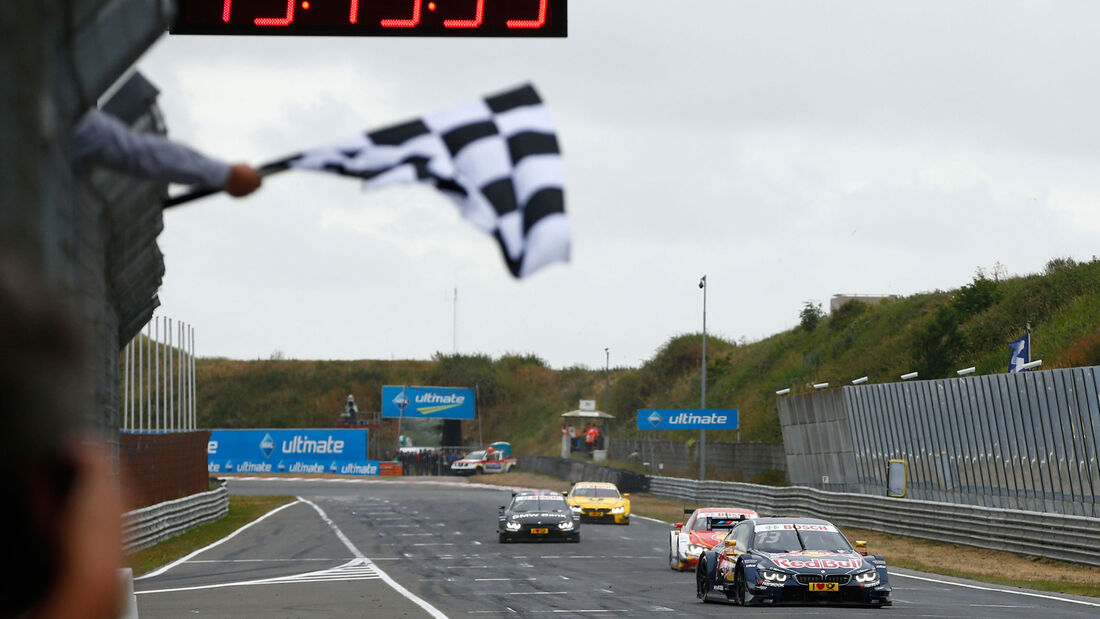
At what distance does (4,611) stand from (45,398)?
321mm

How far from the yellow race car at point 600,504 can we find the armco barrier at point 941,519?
5754 mm

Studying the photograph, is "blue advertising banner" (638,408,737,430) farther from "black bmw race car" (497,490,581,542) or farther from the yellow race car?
"black bmw race car" (497,490,581,542)

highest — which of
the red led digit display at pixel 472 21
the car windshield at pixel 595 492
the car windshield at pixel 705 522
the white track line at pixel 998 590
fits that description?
the red led digit display at pixel 472 21

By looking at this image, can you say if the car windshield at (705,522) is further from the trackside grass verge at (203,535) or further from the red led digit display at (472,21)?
the red led digit display at (472,21)

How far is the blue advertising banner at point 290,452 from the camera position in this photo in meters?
93.1

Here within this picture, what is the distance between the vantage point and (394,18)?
8312 millimetres

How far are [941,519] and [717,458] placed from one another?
30.7m

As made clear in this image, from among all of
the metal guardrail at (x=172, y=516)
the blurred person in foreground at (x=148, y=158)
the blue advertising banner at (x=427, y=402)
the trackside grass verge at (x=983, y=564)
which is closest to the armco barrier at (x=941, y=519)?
the trackside grass verge at (x=983, y=564)

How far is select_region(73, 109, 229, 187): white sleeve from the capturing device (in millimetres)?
2969

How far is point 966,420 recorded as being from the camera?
118 ft

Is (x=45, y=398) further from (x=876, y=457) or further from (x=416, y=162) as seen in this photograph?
(x=876, y=457)

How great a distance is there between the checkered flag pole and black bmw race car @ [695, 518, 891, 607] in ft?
47.7

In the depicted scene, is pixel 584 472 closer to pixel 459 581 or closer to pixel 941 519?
pixel 941 519

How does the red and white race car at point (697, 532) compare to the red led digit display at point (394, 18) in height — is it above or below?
below
